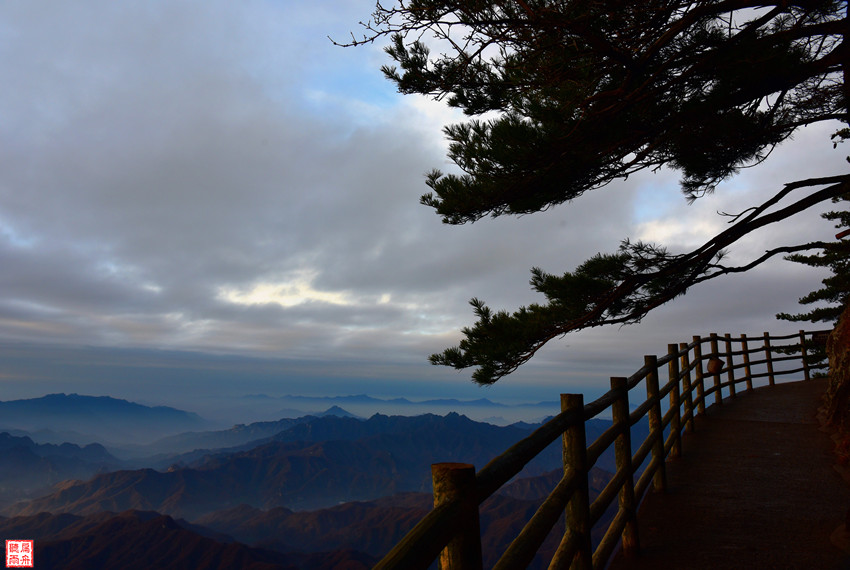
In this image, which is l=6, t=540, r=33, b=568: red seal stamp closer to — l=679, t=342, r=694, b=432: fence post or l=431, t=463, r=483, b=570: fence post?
l=679, t=342, r=694, b=432: fence post

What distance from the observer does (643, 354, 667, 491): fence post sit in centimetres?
607

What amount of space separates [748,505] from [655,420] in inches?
52.9

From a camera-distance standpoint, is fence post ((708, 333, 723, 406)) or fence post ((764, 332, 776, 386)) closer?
fence post ((708, 333, 723, 406))

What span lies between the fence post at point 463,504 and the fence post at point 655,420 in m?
4.68

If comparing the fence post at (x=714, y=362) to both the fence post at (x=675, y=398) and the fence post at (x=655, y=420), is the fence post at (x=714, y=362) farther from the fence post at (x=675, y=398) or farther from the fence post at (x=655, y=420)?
the fence post at (x=655, y=420)

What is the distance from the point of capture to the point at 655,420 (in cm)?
617

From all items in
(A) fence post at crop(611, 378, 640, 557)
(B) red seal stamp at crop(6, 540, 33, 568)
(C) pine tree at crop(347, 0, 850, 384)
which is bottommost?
(B) red seal stamp at crop(6, 540, 33, 568)

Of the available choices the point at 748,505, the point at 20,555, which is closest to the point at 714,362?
the point at 748,505

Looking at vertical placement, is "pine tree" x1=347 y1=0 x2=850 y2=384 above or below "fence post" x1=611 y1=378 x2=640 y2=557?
above

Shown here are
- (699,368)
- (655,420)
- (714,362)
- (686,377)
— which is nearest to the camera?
(655,420)

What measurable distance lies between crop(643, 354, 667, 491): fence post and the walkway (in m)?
0.24

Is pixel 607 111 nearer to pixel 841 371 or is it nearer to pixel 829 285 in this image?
pixel 841 371

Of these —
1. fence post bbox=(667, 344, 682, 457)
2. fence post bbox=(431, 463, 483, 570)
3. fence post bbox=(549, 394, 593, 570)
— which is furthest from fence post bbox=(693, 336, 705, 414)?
fence post bbox=(431, 463, 483, 570)

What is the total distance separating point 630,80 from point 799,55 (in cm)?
246
